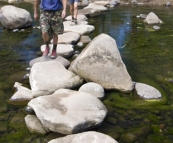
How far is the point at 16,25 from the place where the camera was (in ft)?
30.4

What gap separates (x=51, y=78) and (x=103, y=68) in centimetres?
101

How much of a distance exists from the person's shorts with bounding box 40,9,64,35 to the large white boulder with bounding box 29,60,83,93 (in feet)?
2.85

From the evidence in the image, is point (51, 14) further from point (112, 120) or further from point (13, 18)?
point (13, 18)

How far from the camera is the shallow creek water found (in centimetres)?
390

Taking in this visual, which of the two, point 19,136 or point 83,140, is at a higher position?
point 83,140

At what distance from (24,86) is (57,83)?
0.73 m

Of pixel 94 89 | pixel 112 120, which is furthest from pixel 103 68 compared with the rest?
pixel 112 120

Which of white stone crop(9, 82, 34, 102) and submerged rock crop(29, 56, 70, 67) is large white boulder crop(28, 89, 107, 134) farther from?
submerged rock crop(29, 56, 70, 67)

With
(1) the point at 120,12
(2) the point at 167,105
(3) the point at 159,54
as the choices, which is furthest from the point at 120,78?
(1) the point at 120,12

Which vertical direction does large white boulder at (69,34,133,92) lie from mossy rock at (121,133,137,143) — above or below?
above

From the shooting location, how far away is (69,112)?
389cm

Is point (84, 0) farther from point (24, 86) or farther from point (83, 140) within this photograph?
point (83, 140)

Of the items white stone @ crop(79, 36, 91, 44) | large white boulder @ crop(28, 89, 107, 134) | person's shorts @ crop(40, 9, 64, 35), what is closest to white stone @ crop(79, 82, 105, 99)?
large white boulder @ crop(28, 89, 107, 134)

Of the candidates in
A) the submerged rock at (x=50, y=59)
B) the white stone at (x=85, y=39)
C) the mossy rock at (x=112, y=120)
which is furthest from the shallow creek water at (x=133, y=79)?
the white stone at (x=85, y=39)
